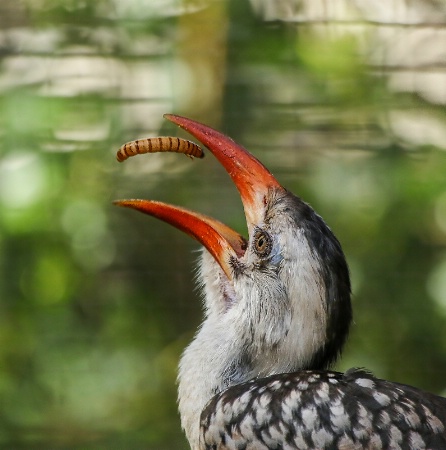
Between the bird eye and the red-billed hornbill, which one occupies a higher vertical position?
the bird eye

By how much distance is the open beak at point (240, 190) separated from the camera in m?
3.24

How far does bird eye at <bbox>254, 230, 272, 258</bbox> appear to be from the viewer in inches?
125

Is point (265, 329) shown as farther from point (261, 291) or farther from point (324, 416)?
point (324, 416)

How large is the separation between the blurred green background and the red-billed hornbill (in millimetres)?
1537

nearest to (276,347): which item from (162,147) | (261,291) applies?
(261,291)

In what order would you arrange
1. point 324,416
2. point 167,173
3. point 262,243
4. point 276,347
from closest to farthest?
point 324,416, point 276,347, point 262,243, point 167,173

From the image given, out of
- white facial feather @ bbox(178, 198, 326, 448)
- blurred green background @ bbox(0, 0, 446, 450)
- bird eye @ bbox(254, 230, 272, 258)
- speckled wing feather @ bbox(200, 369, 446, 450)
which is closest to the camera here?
speckled wing feather @ bbox(200, 369, 446, 450)

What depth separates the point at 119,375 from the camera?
5.15 meters

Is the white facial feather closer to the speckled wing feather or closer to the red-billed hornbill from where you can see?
the red-billed hornbill

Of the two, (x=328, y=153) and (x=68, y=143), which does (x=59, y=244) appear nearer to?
(x=68, y=143)

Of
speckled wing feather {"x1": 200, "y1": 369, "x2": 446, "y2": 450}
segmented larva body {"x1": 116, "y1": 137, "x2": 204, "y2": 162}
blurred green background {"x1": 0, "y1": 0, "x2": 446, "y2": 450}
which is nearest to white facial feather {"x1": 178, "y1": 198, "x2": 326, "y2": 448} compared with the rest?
speckled wing feather {"x1": 200, "y1": 369, "x2": 446, "y2": 450}

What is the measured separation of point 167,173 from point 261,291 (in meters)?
1.97

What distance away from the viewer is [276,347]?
309 centimetres

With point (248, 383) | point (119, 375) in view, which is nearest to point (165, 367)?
point (119, 375)
